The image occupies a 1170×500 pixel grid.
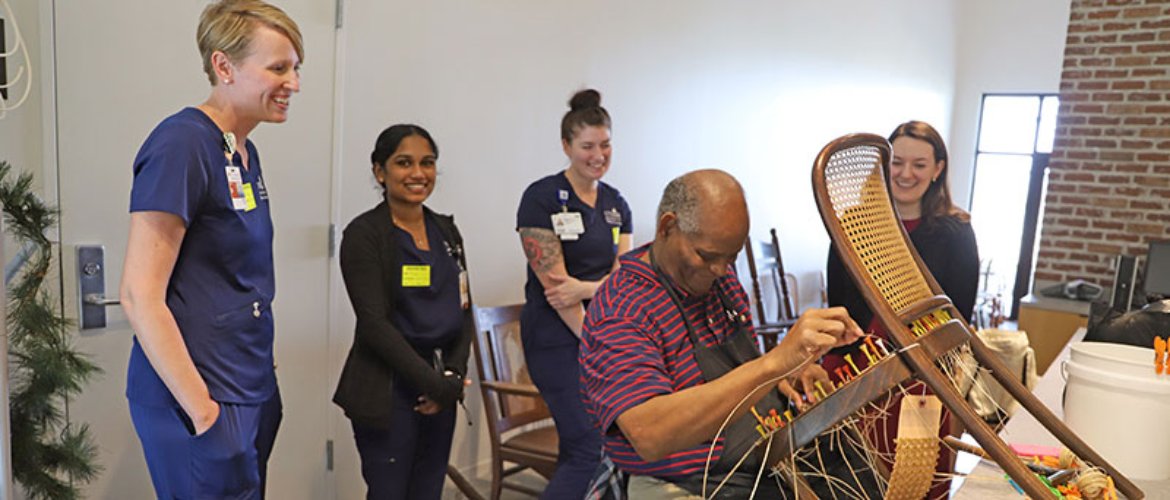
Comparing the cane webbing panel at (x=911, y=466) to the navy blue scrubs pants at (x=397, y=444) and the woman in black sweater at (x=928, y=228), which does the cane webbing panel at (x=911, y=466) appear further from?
the navy blue scrubs pants at (x=397, y=444)

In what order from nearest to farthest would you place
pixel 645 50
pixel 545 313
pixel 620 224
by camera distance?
pixel 545 313 < pixel 620 224 < pixel 645 50

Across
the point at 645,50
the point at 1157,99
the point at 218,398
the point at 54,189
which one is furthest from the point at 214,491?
the point at 1157,99

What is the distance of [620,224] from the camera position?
3.08m

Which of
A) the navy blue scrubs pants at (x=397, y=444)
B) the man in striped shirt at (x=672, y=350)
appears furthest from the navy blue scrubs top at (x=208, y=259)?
the man in striped shirt at (x=672, y=350)

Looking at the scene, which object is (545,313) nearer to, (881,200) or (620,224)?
(620,224)

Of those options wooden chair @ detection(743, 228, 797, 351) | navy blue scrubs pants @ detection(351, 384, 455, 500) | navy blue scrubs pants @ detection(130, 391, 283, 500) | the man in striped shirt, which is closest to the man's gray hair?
the man in striped shirt

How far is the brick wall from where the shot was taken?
4.39 m

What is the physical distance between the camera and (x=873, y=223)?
1.15 meters

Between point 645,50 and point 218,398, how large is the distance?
2.97 m

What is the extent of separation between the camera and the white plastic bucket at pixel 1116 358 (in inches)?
60.2

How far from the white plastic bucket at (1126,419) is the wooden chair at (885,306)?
1.24 feet

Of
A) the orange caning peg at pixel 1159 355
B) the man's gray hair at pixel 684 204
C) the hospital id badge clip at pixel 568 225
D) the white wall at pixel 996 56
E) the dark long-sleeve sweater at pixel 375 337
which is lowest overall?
the dark long-sleeve sweater at pixel 375 337

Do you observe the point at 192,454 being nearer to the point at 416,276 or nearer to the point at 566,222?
the point at 416,276

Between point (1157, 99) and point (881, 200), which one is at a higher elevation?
point (1157, 99)
